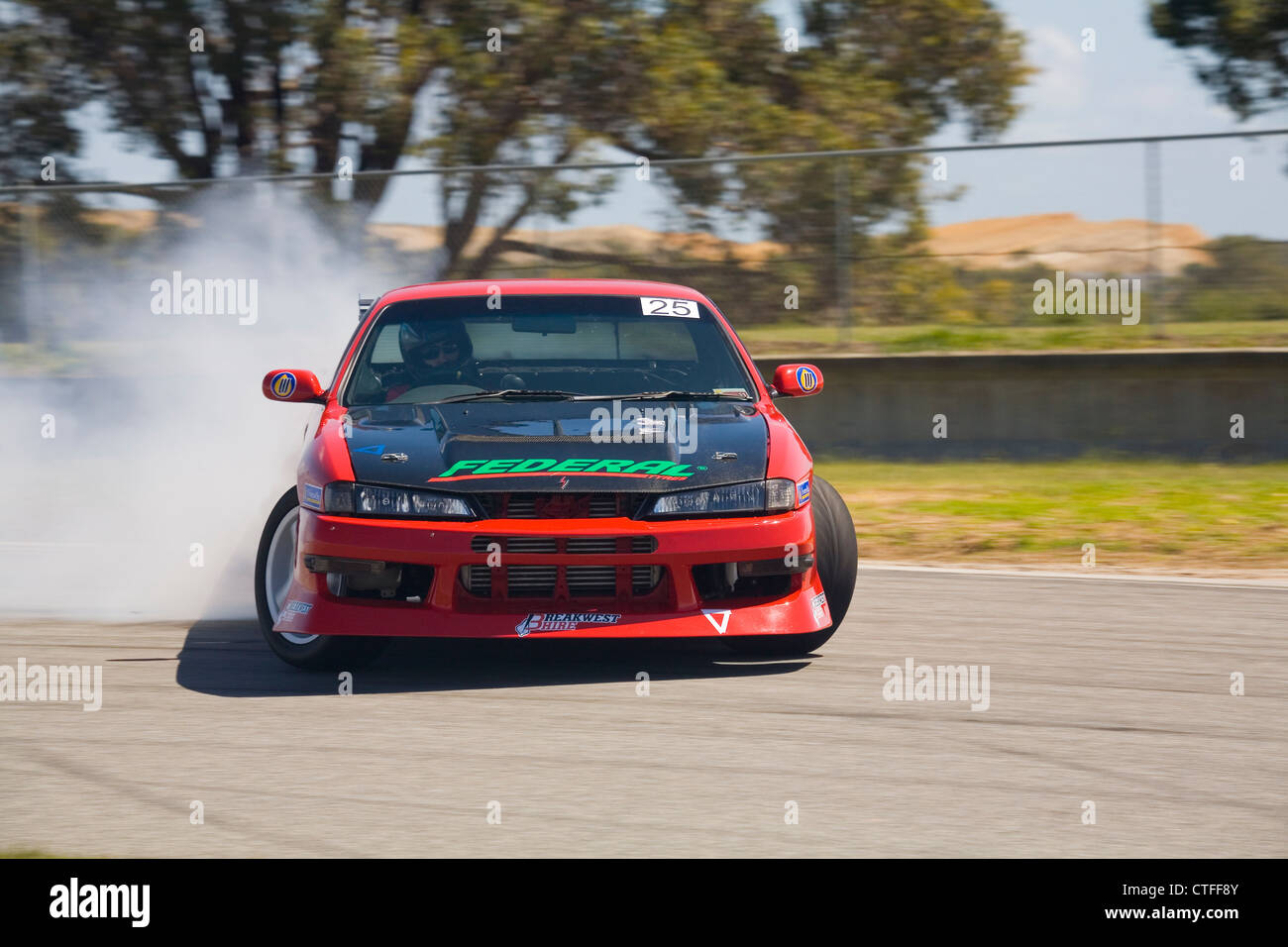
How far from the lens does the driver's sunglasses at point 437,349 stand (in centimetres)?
654

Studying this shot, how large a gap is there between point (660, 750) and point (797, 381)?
240 cm

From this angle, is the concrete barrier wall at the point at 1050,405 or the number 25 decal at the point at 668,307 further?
the concrete barrier wall at the point at 1050,405

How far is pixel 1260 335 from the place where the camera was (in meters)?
11.9

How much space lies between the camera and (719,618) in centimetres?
543

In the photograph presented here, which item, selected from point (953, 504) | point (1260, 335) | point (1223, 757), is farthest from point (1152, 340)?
point (1223, 757)

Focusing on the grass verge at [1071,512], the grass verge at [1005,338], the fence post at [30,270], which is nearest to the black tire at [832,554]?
the grass verge at [1071,512]

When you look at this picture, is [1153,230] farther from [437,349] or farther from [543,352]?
[437,349]

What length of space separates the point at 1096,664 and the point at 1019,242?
7085mm

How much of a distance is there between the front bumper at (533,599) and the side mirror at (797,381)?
51.0 inches

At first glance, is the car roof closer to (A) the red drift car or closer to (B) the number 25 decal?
(B) the number 25 decal

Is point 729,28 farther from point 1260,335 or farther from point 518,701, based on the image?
point 518,701

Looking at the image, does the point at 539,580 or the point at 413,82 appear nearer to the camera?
the point at 539,580

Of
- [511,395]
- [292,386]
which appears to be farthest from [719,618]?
[292,386]

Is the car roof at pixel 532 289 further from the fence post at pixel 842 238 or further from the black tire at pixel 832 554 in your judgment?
the fence post at pixel 842 238
